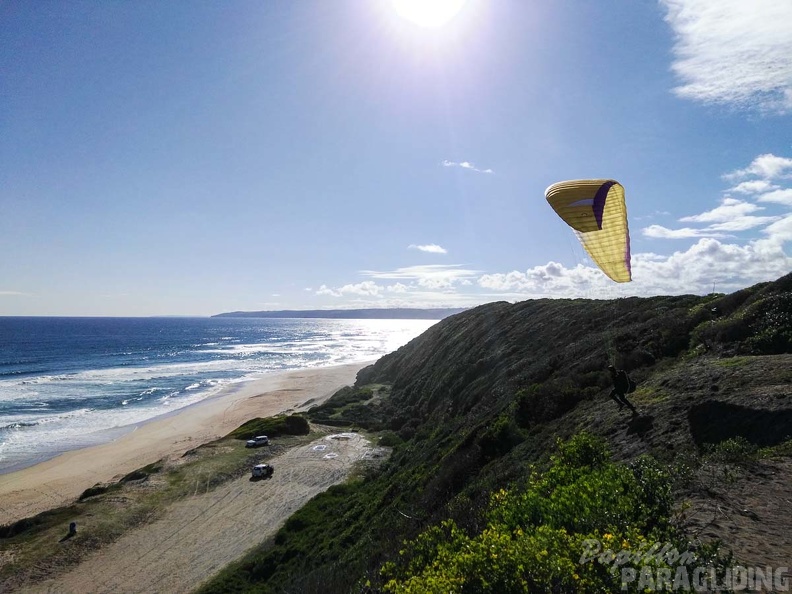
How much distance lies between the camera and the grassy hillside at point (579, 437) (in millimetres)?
7109

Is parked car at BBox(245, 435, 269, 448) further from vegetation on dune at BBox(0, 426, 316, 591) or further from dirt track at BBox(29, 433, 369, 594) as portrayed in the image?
dirt track at BBox(29, 433, 369, 594)

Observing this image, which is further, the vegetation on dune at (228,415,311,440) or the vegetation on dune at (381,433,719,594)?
the vegetation on dune at (228,415,311,440)

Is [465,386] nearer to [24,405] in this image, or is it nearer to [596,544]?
[596,544]

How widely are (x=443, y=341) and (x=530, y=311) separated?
42.7 feet

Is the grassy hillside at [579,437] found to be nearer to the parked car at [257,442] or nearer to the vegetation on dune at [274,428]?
the parked car at [257,442]

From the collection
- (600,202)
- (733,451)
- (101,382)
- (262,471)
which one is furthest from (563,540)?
(101,382)

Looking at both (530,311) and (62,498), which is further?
(530,311)

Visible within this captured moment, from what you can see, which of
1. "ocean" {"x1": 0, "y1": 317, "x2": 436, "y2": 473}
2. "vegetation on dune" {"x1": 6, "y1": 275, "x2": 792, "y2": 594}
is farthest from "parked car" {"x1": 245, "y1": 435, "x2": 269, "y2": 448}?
"ocean" {"x1": 0, "y1": 317, "x2": 436, "y2": 473}

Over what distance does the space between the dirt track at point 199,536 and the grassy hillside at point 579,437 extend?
173cm

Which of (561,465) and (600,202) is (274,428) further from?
(561,465)

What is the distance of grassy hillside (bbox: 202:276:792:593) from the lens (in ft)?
23.3

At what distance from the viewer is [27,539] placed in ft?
66.5

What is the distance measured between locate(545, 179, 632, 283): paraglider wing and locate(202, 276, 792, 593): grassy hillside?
344 centimetres

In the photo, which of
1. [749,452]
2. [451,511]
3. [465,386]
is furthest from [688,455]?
[465,386]
